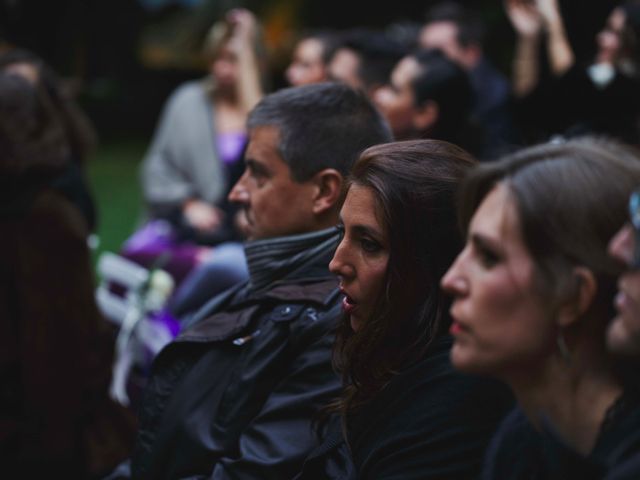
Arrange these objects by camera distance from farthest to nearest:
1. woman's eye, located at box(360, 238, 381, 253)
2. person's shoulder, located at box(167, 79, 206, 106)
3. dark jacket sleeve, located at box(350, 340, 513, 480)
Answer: person's shoulder, located at box(167, 79, 206, 106) < woman's eye, located at box(360, 238, 381, 253) < dark jacket sleeve, located at box(350, 340, 513, 480)

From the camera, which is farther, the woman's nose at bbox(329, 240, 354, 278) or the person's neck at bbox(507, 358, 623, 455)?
the woman's nose at bbox(329, 240, 354, 278)

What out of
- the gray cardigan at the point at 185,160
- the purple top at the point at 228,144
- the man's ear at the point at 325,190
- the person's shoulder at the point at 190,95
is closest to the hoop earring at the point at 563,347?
the man's ear at the point at 325,190

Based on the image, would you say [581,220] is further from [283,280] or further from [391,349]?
[283,280]

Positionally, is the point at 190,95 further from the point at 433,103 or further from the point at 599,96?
the point at 599,96

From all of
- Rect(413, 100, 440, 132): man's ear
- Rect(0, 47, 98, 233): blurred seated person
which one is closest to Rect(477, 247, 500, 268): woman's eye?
Rect(0, 47, 98, 233): blurred seated person

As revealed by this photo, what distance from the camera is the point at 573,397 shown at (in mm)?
1381

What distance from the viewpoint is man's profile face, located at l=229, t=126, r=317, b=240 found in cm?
237

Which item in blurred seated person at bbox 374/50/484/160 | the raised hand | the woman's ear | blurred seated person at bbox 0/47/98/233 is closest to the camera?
the woman's ear

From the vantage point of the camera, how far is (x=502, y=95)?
5.92 metres

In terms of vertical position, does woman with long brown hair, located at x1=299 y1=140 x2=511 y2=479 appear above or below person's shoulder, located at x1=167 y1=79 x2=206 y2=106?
above

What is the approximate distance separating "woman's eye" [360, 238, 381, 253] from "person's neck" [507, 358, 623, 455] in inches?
18.6

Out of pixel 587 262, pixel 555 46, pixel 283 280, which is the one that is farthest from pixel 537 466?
pixel 555 46

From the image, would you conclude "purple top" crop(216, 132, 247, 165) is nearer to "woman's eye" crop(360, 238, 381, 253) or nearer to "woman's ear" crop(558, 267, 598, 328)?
"woman's eye" crop(360, 238, 381, 253)

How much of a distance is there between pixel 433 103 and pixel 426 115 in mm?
62
